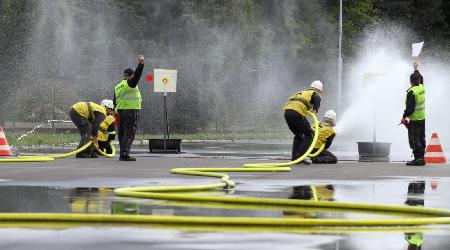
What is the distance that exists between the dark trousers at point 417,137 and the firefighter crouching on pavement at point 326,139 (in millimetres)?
1555

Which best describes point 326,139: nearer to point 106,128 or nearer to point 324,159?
point 324,159

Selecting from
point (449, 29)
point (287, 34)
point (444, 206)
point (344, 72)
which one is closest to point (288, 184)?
point (444, 206)

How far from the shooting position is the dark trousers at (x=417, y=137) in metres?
20.7

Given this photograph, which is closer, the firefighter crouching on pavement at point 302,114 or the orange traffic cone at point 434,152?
the firefighter crouching on pavement at point 302,114

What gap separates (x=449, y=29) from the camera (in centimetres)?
7681

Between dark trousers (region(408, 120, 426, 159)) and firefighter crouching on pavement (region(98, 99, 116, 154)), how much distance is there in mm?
6333

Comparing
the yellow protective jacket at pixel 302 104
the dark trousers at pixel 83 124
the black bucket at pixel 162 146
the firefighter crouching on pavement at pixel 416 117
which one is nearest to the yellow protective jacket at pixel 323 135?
the yellow protective jacket at pixel 302 104

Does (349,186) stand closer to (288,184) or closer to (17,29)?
(288,184)

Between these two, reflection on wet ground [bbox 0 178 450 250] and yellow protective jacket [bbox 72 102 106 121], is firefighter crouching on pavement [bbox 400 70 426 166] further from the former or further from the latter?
yellow protective jacket [bbox 72 102 106 121]

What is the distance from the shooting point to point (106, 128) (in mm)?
23391

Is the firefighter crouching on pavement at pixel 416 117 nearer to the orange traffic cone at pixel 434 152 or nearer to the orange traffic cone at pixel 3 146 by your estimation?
the orange traffic cone at pixel 434 152

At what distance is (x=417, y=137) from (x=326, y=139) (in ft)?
5.72

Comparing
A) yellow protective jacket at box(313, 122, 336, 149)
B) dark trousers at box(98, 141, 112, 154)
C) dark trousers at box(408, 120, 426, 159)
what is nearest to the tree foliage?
dark trousers at box(98, 141, 112, 154)

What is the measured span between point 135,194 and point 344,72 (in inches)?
1968
